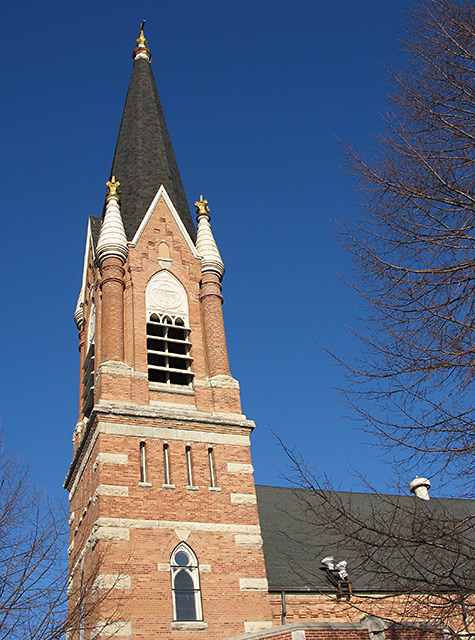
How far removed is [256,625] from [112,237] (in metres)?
13.1

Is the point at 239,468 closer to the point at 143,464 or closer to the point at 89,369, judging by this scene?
the point at 143,464

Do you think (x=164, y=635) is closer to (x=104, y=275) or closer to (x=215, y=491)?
(x=215, y=491)

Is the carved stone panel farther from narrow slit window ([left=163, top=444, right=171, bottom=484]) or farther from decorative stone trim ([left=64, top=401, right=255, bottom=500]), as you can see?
narrow slit window ([left=163, top=444, right=171, bottom=484])

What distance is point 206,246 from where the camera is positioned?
2533cm

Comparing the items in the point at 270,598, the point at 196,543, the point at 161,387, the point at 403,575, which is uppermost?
the point at 161,387

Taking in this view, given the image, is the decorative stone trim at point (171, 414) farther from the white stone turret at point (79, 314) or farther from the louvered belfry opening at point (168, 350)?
→ the white stone turret at point (79, 314)

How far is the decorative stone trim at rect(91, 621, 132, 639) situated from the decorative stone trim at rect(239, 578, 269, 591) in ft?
10.4

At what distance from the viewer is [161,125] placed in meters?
30.9

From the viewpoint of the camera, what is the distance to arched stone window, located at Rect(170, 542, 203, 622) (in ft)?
55.4

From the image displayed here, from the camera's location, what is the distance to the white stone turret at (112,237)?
76.5 feet

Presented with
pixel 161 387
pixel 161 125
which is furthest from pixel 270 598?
pixel 161 125

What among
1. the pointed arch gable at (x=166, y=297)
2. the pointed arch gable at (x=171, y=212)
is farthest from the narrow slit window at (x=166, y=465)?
the pointed arch gable at (x=171, y=212)

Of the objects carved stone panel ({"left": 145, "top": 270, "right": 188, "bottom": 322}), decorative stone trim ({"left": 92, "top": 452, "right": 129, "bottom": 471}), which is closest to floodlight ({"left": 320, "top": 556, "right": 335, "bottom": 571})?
decorative stone trim ({"left": 92, "top": 452, "right": 129, "bottom": 471})

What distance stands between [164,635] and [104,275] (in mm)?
11329
